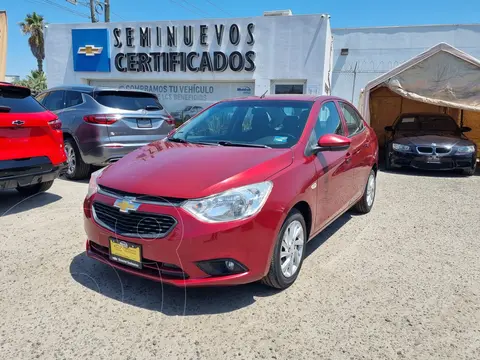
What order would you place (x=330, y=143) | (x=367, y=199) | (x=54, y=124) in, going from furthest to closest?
(x=367, y=199)
(x=54, y=124)
(x=330, y=143)

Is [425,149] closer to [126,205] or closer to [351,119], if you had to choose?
[351,119]

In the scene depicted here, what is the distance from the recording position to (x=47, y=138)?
5289mm

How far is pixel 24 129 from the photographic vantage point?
16.4 feet

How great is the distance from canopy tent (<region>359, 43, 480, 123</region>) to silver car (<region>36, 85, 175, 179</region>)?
6.08 m

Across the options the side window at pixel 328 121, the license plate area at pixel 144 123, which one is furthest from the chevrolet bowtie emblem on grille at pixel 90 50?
the side window at pixel 328 121

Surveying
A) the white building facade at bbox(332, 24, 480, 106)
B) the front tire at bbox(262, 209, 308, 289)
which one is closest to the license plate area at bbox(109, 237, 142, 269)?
the front tire at bbox(262, 209, 308, 289)

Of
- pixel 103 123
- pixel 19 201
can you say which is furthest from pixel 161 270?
pixel 103 123

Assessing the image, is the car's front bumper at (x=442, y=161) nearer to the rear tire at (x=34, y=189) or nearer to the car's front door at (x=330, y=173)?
the car's front door at (x=330, y=173)

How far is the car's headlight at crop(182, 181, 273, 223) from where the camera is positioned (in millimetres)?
2658

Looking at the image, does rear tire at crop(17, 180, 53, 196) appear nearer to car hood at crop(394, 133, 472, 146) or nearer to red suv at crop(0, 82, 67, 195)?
red suv at crop(0, 82, 67, 195)

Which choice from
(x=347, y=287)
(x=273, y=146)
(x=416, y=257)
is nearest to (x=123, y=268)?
(x=273, y=146)

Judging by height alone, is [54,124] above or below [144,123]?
above

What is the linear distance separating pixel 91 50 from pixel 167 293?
15498 millimetres

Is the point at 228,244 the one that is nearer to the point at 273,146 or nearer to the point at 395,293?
the point at 273,146
